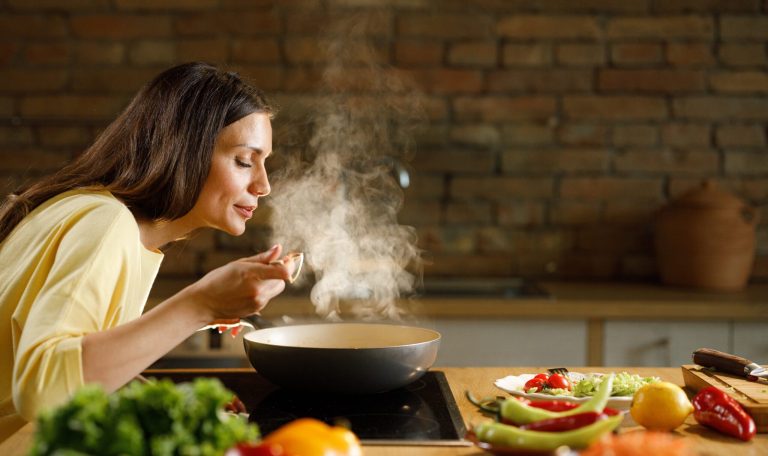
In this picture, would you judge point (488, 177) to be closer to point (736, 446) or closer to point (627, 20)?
point (627, 20)

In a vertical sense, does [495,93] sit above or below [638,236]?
above

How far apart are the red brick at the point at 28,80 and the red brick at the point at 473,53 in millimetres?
1583

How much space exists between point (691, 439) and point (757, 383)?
0.27 meters

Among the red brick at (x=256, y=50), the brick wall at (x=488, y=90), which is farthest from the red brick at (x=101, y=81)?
the red brick at (x=256, y=50)

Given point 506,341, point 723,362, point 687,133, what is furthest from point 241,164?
point 687,133

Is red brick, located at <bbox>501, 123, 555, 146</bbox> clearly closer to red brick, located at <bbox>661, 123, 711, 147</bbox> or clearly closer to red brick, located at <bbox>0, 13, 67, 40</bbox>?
red brick, located at <bbox>661, 123, 711, 147</bbox>

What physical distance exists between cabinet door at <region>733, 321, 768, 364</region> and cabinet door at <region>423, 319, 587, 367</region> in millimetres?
502

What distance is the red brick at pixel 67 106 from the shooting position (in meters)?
3.29

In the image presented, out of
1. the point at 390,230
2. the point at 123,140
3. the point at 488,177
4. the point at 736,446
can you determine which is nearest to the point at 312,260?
the point at 390,230

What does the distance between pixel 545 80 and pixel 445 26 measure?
1.50 ft

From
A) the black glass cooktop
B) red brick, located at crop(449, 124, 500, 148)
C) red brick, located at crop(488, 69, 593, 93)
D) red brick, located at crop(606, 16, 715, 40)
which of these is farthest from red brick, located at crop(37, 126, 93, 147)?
red brick, located at crop(606, 16, 715, 40)

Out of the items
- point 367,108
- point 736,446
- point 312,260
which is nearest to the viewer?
point 736,446

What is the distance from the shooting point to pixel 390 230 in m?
3.32

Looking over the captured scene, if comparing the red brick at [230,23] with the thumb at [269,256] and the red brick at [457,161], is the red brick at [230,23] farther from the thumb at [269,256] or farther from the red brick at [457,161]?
the thumb at [269,256]
